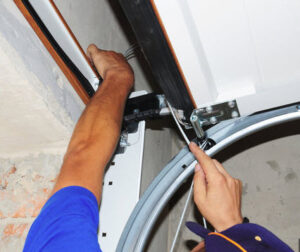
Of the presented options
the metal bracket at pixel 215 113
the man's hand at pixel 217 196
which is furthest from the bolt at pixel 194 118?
the man's hand at pixel 217 196

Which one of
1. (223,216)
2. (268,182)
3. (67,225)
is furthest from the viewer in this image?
(268,182)

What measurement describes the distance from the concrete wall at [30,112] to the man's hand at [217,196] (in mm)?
466

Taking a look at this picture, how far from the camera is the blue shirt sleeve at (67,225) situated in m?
0.60

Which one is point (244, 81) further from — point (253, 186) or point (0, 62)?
point (253, 186)

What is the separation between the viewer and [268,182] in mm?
1851

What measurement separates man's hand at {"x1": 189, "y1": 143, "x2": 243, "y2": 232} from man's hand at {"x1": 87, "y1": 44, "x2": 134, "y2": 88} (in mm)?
365

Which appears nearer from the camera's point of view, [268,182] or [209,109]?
[209,109]

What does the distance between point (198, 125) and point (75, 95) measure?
0.43 metres

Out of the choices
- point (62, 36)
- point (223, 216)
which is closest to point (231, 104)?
point (223, 216)

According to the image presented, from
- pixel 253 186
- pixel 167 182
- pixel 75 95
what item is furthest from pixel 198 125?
pixel 253 186

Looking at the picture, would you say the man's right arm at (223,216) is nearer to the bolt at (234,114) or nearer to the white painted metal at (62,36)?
the bolt at (234,114)

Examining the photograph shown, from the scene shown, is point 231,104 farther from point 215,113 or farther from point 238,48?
point 238,48

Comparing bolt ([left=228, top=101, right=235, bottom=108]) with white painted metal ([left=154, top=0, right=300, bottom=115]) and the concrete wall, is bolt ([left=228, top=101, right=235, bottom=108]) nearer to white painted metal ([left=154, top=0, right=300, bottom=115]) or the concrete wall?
white painted metal ([left=154, top=0, right=300, bottom=115])

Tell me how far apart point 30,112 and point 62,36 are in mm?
246
